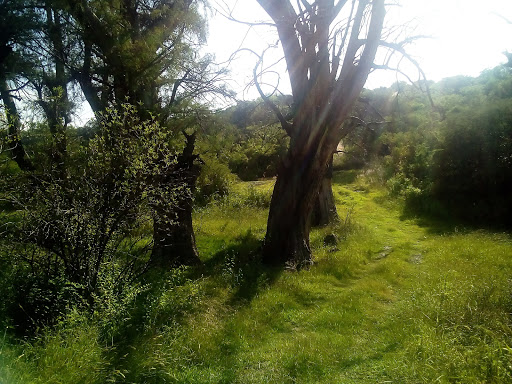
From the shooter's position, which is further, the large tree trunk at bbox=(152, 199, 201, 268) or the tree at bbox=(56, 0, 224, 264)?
the large tree trunk at bbox=(152, 199, 201, 268)

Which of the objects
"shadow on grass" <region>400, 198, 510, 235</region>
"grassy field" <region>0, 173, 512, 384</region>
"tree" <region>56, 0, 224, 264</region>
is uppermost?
"tree" <region>56, 0, 224, 264</region>

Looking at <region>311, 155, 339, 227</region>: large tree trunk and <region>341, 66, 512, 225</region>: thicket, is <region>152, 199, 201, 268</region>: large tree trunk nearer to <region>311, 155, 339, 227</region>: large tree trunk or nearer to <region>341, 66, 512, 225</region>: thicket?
<region>341, 66, 512, 225</region>: thicket

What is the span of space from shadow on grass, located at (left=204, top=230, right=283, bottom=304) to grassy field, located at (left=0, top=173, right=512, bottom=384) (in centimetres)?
3

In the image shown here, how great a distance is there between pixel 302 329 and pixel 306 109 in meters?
4.40

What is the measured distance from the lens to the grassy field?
120 inches

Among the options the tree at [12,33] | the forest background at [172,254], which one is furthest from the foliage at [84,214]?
the tree at [12,33]

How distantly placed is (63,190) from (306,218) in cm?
492

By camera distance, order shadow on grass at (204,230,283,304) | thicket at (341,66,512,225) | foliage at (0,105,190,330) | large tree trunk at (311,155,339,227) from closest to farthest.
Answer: foliage at (0,105,190,330)
shadow on grass at (204,230,283,304)
thicket at (341,66,512,225)
large tree trunk at (311,155,339,227)

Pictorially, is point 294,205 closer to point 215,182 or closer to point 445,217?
point 445,217

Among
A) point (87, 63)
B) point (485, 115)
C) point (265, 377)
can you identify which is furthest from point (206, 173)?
point (265, 377)

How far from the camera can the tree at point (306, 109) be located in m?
6.66

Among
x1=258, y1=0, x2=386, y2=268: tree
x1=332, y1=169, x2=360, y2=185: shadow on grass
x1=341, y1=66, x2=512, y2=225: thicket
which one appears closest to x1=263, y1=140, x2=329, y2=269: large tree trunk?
x1=258, y1=0, x2=386, y2=268: tree

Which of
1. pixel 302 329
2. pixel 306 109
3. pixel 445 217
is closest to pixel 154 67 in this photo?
pixel 306 109

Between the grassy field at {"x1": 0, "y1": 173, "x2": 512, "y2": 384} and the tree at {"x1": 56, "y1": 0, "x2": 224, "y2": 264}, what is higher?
the tree at {"x1": 56, "y1": 0, "x2": 224, "y2": 264}
